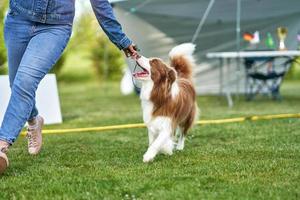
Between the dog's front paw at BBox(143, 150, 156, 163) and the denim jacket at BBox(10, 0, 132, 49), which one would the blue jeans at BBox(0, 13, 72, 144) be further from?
the dog's front paw at BBox(143, 150, 156, 163)

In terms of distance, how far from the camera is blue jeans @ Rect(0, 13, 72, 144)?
4.06m

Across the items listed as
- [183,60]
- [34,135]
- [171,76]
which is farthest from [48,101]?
[171,76]

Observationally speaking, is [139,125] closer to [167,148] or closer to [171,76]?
[167,148]

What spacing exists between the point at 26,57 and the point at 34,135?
1.22 metres

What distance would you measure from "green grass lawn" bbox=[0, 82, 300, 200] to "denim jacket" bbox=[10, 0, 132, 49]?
1.04m

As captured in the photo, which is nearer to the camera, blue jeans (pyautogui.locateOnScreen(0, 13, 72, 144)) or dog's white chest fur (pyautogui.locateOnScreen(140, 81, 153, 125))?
blue jeans (pyautogui.locateOnScreen(0, 13, 72, 144))

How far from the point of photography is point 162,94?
4758 millimetres

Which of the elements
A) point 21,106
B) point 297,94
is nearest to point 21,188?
point 21,106

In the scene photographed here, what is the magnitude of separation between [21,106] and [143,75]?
3.53 ft

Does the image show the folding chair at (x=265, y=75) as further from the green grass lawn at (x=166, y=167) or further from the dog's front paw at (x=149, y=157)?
the dog's front paw at (x=149, y=157)

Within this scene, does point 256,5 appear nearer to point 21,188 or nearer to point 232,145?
point 232,145

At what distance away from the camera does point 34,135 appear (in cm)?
518

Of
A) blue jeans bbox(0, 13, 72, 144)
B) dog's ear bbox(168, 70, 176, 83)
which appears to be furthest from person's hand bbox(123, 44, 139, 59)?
blue jeans bbox(0, 13, 72, 144)

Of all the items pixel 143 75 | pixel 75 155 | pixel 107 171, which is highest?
pixel 143 75
